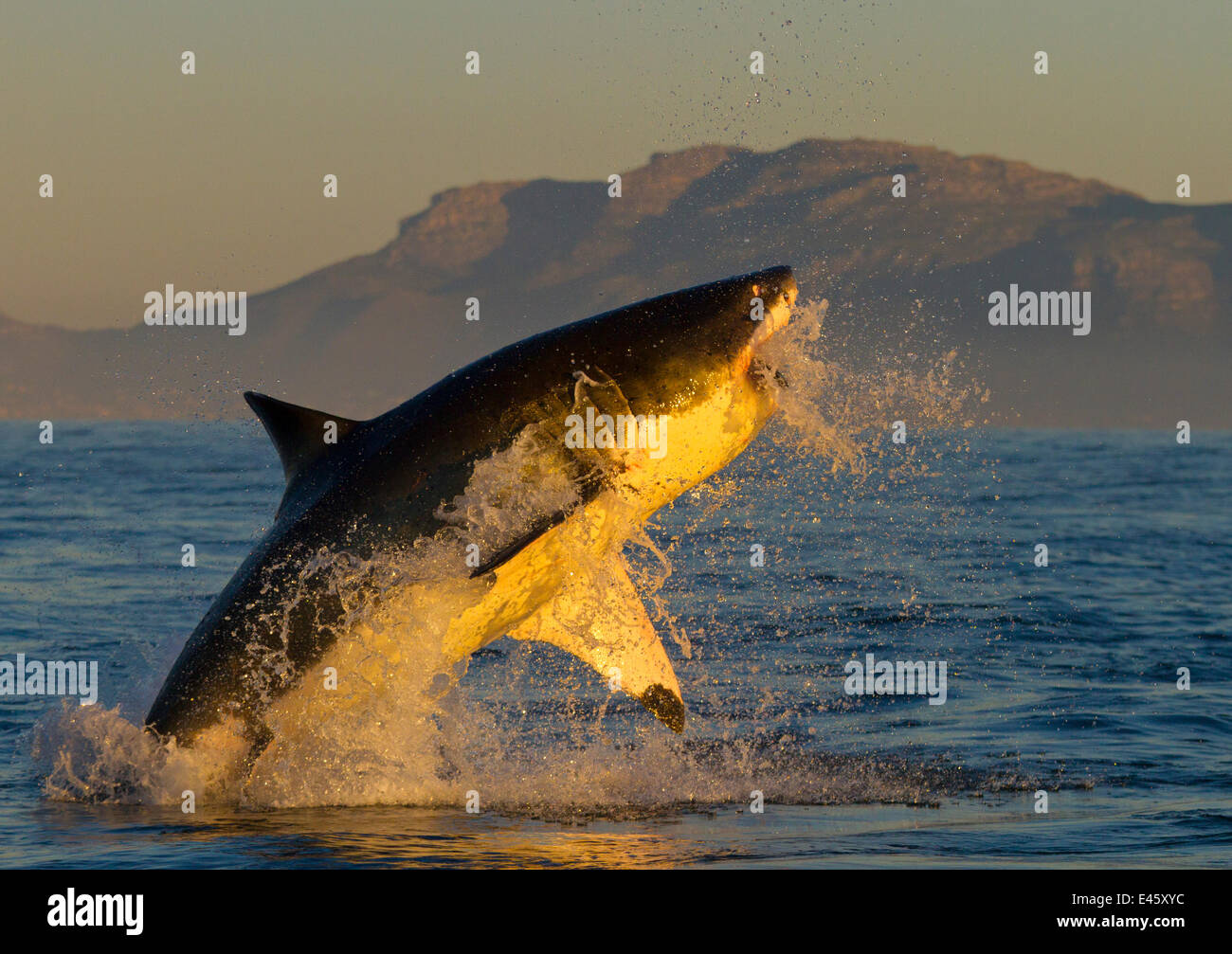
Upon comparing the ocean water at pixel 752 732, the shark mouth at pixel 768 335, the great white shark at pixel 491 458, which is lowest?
the ocean water at pixel 752 732

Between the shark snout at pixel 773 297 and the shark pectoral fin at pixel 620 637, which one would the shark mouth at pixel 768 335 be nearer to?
the shark snout at pixel 773 297

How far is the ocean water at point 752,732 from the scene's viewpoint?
9211 millimetres

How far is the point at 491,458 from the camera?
390 inches

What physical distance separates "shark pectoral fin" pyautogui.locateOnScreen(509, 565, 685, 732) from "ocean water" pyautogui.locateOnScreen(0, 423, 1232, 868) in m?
0.36

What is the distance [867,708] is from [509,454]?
620cm

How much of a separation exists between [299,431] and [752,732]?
18.1 feet

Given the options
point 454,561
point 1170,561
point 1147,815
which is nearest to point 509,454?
point 454,561

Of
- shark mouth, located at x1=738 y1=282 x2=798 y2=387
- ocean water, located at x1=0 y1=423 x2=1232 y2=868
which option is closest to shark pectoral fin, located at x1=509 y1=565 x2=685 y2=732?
ocean water, located at x1=0 y1=423 x2=1232 y2=868

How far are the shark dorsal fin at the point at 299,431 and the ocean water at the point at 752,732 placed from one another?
2.05m

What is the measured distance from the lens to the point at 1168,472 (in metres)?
64.2

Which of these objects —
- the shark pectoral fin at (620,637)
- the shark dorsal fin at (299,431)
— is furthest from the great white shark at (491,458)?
the shark pectoral fin at (620,637)

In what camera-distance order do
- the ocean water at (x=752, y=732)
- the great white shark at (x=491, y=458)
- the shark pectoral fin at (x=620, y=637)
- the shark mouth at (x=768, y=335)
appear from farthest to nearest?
1. the shark pectoral fin at (x=620, y=637)
2. the shark mouth at (x=768, y=335)
3. the great white shark at (x=491, y=458)
4. the ocean water at (x=752, y=732)

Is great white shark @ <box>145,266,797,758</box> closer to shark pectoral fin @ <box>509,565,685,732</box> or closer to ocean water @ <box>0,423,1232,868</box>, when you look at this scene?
shark pectoral fin @ <box>509,565,685,732</box>

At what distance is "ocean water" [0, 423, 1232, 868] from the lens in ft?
30.2
